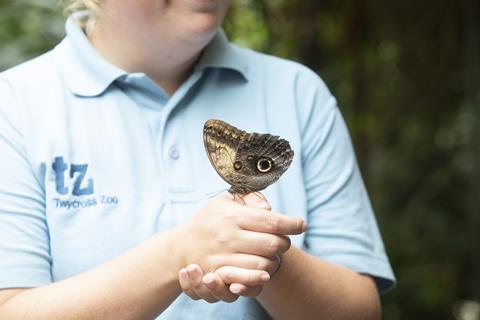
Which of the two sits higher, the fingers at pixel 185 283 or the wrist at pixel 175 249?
the wrist at pixel 175 249

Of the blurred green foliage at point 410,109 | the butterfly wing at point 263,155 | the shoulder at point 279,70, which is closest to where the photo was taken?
the butterfly wing at point 263,155

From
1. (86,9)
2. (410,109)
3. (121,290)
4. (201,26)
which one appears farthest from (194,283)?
(410,109)

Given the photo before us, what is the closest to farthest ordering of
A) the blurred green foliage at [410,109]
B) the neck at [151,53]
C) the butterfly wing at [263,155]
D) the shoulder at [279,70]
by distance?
the butterfly wing at [263,155], the neck at [151,53], the shoulder at [279,70], the blurred green foliage at [410,109]

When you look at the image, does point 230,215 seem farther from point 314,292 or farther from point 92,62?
point 92,62

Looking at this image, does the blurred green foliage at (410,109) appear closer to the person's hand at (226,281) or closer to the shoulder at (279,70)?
the shoulder at (279,70)

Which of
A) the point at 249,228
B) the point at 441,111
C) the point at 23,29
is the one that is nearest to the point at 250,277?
the point at 249,228

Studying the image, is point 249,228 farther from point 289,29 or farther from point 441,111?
point 441,111

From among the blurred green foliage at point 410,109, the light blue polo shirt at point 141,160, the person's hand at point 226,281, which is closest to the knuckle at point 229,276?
the person's hand at point 226,281
